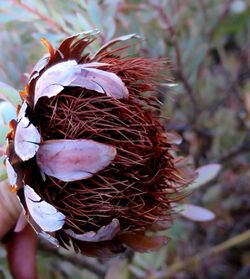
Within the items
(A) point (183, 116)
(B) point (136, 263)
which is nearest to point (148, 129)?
(B) point (136, 263)

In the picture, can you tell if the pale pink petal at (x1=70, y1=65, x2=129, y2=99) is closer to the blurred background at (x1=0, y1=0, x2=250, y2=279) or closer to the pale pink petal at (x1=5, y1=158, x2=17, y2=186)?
the pale pink petal at (x1=5, y1=158, x2=17, y2=186)

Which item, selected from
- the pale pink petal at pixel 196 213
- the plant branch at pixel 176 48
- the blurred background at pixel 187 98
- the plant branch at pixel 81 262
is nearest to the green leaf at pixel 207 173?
the pale pink petal at pixel 196 213

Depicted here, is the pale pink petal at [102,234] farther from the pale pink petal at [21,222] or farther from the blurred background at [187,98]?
the blurred background at [187,98]

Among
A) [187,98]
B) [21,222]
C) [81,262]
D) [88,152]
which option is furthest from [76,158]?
[187,98]

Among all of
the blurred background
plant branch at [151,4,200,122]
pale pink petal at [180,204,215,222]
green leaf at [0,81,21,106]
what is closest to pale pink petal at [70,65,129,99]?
green leaf at [0,81,21,106]

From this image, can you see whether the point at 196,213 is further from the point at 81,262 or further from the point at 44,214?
the point at 44,214

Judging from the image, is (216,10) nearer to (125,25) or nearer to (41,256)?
(125,25)
